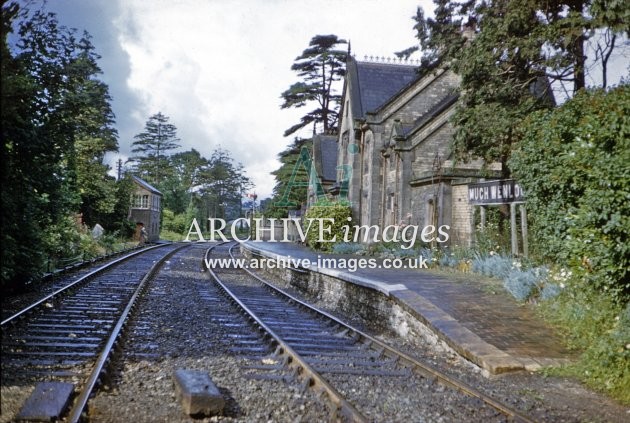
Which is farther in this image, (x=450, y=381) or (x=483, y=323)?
(x=483, y=323)

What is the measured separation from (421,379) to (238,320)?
471cm

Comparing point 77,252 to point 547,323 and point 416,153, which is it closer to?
point 416,153

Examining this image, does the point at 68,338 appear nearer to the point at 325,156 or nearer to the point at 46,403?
the point at 46,403

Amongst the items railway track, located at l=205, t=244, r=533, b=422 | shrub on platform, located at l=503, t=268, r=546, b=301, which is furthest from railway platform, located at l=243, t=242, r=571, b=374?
railway track, located at l=205, t=244, r=533, b=422

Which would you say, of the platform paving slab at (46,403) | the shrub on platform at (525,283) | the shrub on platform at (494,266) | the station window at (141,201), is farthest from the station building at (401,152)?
the station window at (141,201)

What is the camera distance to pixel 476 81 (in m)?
14.1

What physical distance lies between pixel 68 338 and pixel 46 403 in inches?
128

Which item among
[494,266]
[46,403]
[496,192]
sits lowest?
[46,403]

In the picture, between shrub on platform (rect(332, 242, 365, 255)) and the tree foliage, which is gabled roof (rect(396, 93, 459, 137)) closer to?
shrub on platform (rect(332, 242, 365, 255))

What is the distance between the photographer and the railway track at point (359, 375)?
5.08m

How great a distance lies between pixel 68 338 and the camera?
Answer: 7520mm

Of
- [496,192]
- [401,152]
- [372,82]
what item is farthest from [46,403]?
[372,82]

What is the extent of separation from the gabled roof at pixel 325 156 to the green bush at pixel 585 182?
27.1 meters

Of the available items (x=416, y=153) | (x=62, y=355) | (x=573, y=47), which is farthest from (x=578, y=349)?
(x=416, y=153)
